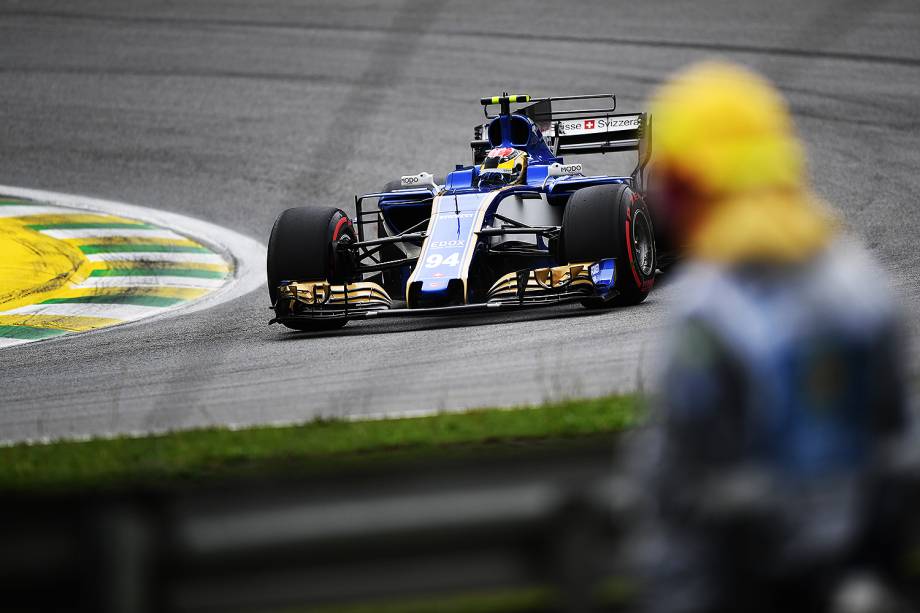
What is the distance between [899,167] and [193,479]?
12323mm

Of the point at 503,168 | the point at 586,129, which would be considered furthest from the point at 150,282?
the point at 586,129

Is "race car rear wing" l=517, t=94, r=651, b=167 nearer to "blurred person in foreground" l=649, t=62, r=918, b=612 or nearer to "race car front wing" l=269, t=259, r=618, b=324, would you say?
"race car front wing" l=269, t=259, r=618, b=324

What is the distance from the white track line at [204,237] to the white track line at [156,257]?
9.5 inches

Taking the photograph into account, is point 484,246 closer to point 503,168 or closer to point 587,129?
point 503,168

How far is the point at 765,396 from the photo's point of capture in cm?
222

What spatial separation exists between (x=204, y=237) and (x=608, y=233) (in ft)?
22.6

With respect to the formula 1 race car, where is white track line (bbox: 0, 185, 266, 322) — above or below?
below

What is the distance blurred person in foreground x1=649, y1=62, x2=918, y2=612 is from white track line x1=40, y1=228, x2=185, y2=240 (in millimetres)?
14384

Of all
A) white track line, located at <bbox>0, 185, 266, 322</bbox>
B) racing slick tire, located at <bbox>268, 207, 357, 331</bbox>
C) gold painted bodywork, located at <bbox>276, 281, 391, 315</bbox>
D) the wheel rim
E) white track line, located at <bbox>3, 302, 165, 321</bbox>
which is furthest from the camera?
white track line, located at <bbox>0, 185, 266, 322</bbox>

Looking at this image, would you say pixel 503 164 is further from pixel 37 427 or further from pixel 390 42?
pixel 390 42

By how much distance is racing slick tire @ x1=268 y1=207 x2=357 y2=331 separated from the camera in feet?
37.2

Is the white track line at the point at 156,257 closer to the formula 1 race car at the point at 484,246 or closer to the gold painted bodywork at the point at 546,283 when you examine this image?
the formula 1 race car at the point at 484,246

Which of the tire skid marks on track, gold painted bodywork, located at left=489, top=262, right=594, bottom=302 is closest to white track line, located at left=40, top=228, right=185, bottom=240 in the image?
the tire skid marks on track

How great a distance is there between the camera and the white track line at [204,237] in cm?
1352
